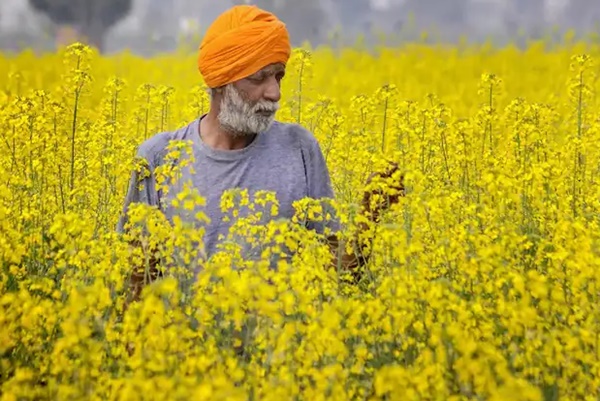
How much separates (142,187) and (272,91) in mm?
691

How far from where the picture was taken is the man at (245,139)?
341cm

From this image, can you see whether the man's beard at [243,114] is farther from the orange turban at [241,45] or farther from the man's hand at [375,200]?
the man's hand at [375,200]

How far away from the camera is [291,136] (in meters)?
3.59

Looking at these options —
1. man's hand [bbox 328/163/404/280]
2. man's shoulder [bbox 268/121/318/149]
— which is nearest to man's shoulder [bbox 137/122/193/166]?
man's shoulder [bbox 268/121/318/149]

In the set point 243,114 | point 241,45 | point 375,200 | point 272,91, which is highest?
point 241,45

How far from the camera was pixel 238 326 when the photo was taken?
1.96 meters

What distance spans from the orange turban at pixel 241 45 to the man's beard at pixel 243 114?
0.10 meters

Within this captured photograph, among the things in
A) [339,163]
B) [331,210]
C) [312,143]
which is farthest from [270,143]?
[339,163]

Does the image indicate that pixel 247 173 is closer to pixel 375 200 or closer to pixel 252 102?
pixel 252 102

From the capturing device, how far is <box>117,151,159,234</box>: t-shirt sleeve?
11.2 feet

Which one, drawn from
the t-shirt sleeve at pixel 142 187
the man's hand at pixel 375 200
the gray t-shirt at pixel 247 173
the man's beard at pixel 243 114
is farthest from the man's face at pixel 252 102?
the man's hand at pixel 375 200

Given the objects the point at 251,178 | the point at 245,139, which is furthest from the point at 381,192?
the point at 245,139

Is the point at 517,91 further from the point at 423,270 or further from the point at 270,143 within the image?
the point at 423,270

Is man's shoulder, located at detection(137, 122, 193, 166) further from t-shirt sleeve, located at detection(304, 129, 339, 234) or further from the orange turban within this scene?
t-shirt sleeve, located at detection(304, 129, 339, 234)
